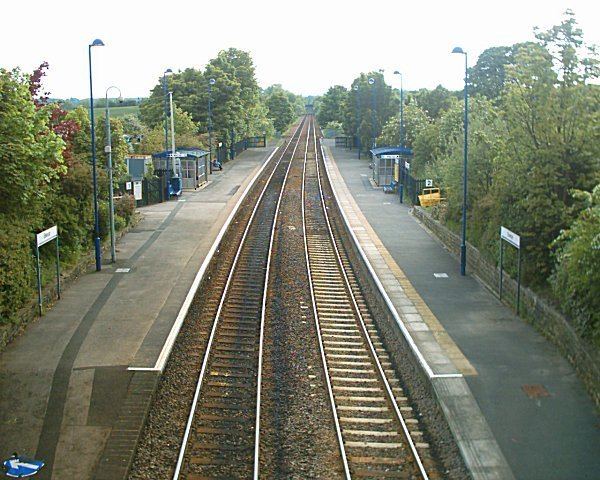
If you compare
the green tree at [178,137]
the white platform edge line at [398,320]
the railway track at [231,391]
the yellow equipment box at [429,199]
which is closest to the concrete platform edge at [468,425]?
the white platform edge line at [398,320]

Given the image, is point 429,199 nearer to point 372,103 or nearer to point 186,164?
point 186,164

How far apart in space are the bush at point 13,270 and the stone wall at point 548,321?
12.3m

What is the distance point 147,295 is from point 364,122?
5387 centimetres

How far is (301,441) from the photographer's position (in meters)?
12.5

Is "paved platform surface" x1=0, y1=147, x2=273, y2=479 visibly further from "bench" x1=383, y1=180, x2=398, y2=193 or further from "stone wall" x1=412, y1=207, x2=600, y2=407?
"bench" x1=383, y1=180, x2=398, y2=193

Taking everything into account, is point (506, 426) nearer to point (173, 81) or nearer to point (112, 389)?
point (112, 389)

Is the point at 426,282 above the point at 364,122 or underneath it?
underneath

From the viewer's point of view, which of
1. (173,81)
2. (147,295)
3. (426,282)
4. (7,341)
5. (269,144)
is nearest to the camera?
(7,341)

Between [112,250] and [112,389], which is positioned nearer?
[112,389]

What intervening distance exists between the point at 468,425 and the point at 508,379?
2584 mm

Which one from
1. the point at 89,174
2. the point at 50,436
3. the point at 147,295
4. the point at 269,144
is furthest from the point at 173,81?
the point at 50,436

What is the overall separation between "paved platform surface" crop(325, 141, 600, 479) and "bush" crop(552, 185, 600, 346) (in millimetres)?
1058

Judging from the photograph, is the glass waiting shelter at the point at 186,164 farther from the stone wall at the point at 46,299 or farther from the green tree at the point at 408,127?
the stone wall at the point at 46,299

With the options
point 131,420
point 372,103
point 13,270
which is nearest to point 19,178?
point 13,270
